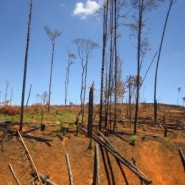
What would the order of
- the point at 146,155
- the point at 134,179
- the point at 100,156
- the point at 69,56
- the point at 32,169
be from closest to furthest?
the point at 32,169
the point at 134,179
the point at 100,156
the point at 146,155
the point at 69,56

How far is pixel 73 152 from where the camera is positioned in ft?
51.6

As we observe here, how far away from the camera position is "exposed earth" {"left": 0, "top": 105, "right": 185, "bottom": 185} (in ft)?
45.4

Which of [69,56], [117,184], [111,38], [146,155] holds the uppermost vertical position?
[69,56]

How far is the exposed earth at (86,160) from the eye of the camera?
13836 mm

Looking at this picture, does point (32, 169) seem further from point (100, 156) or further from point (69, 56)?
point (69, 56)

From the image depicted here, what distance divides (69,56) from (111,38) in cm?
2275

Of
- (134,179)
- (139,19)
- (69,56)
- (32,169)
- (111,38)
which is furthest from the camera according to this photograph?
(69,56)

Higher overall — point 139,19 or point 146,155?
point 139,19

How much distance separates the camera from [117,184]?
14031 mm

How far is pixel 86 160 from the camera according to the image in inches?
599

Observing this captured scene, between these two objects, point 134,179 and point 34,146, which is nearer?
point 134,179

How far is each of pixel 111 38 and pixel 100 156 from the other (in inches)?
451

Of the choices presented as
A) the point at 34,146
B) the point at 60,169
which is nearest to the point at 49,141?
the point at 34,146

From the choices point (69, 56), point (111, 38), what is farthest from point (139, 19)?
point (69, 56)
